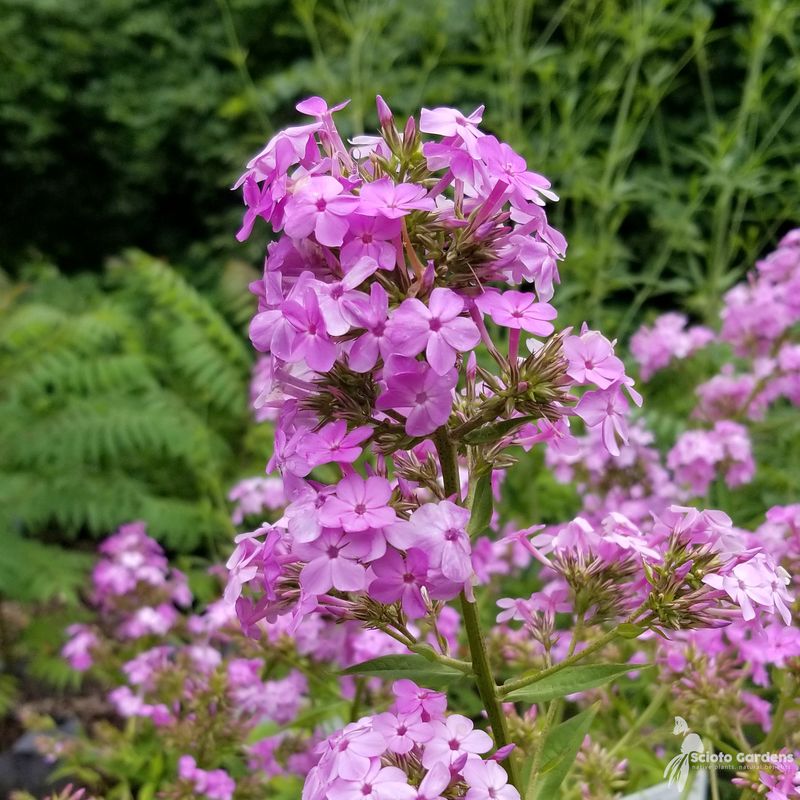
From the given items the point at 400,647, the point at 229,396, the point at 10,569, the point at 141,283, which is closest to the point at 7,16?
the point at 141,283

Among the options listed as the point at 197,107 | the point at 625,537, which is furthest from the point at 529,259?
the point at 197,107

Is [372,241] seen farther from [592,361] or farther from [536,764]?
[536,764]

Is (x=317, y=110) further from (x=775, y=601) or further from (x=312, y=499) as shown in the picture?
(x=775, y=601)

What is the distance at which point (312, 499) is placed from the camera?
67 centimetres

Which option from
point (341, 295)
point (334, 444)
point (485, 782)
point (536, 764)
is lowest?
point (536, 764)

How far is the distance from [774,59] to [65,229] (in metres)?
4.26

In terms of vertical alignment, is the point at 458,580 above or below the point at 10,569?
above

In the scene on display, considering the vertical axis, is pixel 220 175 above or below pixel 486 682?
below

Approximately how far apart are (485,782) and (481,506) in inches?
9.3

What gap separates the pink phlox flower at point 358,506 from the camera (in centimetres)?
63

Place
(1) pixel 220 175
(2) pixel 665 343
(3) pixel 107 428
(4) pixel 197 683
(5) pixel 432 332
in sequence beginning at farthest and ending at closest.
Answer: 1. (1) pixel 220 175
2. (3) pixel 107 428
3. (2) pixel 665 343
4. (4) pixel 197 683
5. (5) pixel 432 332

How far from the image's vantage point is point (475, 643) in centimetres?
75

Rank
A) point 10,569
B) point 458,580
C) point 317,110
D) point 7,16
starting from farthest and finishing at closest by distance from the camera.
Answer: point 7,16 → point 10,569 → point 317,110 → point 458,580

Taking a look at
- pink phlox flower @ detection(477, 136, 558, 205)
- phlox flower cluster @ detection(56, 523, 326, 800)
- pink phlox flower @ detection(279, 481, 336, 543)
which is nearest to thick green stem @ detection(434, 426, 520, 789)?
pink phlox flower @ detection(279, 481, 336, 543)
